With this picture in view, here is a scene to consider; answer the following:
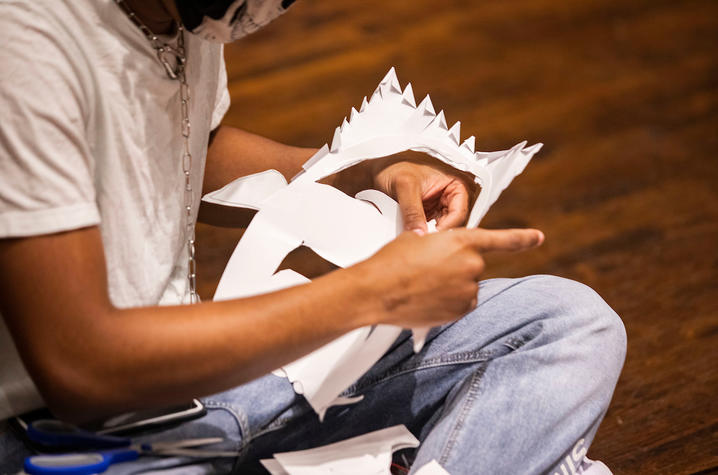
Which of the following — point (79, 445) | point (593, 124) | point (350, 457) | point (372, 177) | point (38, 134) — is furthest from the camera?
point (593, 124)

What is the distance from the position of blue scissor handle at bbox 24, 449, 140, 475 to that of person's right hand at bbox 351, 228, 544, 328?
273 mm

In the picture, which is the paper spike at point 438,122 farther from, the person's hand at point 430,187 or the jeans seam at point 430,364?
the jeans seam at point 430,364

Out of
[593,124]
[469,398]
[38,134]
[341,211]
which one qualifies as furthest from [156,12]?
[593,124]

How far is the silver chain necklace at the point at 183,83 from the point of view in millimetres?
742

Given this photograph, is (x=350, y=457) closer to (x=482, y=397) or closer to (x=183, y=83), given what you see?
(x=482, y=397)

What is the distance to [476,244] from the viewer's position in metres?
0.72

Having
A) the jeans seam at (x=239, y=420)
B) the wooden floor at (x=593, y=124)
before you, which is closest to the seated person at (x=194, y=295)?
the jeans seam at (x=239, y=420)

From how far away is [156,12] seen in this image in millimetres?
730

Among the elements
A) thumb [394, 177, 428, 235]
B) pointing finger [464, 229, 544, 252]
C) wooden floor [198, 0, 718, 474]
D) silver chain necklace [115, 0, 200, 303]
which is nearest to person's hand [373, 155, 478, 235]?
thumb [394, 177, 428, 235]

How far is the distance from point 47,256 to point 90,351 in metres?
0.08

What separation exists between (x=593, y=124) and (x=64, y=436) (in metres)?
1.52

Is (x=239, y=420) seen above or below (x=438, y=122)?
below

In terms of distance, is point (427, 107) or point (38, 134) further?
point (427, 107)

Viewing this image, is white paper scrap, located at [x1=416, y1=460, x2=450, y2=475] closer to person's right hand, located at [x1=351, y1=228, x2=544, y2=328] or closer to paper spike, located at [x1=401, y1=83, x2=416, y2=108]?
person's right hand, located at [x1=351, y1=228, x2=544, y2=328]
